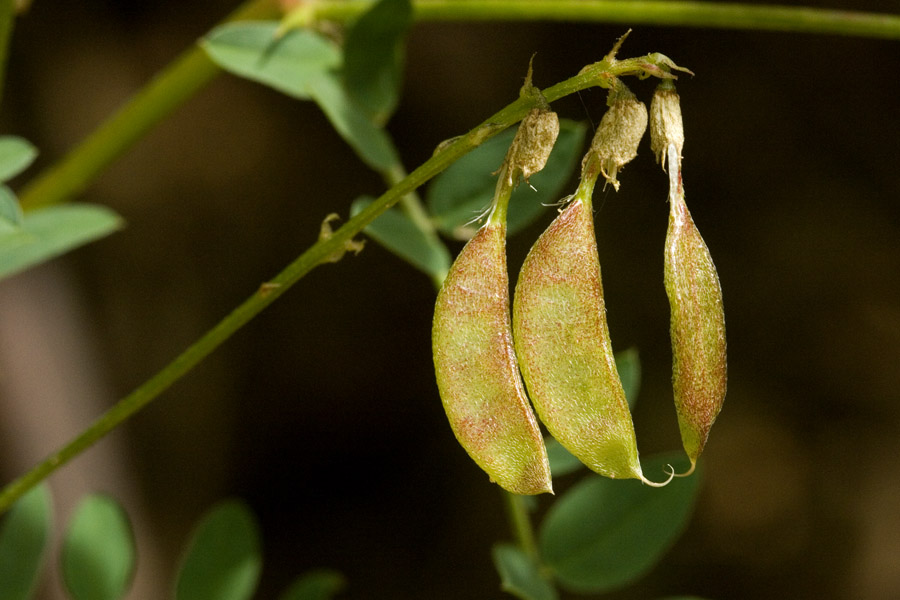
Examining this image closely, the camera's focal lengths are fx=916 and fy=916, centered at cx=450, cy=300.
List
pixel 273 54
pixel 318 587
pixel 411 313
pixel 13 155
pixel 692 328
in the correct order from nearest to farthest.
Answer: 1. pixel 692 328
2. pixel 13 155
3. pixel 273 54
4. pixel 318 587
5. pixel 411 313

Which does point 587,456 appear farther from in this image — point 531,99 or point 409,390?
point 409,390

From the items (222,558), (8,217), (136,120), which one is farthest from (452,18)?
(222,558)

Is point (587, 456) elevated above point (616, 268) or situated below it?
above

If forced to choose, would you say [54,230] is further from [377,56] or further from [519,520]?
[519,520]

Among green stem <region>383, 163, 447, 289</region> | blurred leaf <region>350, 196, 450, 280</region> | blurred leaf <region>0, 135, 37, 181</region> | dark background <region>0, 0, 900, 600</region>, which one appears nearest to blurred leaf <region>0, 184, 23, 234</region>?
blurred leaf <region>0, 135, 37, 181</region>

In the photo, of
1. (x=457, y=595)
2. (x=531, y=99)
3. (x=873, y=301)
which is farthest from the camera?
(x=457, y=595)

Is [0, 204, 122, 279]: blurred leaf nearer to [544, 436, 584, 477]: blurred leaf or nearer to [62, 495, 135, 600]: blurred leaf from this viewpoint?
[62, 495, 135, 600]: blurred leaf

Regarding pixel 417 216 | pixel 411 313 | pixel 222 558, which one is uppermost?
pixel 417 216

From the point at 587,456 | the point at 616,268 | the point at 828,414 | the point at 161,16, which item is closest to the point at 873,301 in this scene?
the point at 828,414
